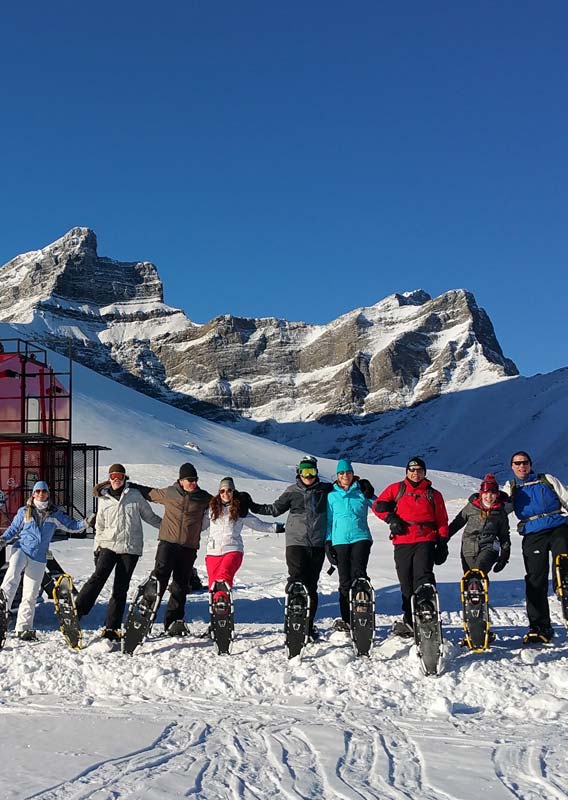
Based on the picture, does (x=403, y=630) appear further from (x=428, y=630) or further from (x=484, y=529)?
(x=484, y=529)

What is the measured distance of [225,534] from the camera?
8.28 metres

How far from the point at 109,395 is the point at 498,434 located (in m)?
114

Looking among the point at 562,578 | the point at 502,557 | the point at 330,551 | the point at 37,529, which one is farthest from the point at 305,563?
the point at 37,529

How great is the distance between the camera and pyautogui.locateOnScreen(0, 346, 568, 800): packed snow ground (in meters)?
4.62

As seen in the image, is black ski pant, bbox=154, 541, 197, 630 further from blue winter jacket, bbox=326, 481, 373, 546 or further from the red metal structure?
the red metal structure

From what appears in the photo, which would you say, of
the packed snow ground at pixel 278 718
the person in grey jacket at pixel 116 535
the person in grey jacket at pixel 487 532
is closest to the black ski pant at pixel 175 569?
the person in grey jacket at pixel 116 535

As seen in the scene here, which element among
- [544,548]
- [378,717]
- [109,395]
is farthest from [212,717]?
[109,395]

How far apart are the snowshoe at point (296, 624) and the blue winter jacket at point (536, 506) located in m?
2.45

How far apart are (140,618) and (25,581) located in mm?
1773

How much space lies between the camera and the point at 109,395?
2894 inches

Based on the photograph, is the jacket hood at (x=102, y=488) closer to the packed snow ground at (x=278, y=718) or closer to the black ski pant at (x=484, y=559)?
the packed snow ground at (x=278, y=718)

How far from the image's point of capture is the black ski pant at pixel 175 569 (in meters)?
8.37

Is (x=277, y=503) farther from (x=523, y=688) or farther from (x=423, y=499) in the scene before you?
(x=523, y=688)

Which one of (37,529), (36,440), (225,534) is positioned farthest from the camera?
(36,440)
